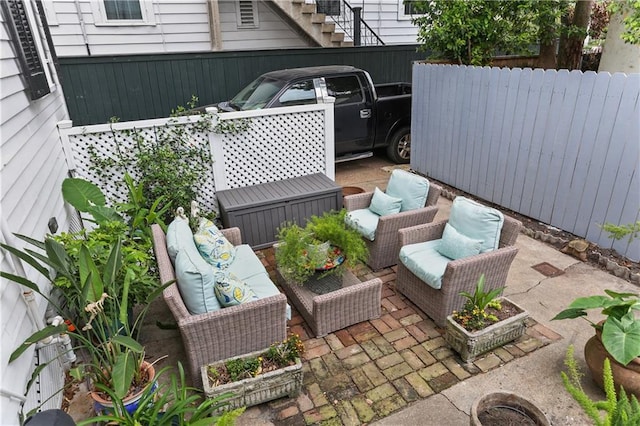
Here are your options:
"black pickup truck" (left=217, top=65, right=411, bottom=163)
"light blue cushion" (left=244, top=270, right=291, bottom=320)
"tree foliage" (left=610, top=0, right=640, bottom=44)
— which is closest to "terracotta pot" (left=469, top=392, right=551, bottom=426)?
"light blue cushion" (left=244, top=270, right=291, bottom=320)

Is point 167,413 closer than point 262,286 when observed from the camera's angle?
Yes

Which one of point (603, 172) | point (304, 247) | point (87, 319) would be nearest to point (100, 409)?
point (87, 319)

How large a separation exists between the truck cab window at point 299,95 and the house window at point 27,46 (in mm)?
3071

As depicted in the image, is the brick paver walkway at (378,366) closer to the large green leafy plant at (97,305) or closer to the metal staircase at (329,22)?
the large green leafy plant at (97,305)

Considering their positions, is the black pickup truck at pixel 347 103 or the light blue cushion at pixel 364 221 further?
the black pickup truck at pixel 347 103

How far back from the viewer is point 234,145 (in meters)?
4.97

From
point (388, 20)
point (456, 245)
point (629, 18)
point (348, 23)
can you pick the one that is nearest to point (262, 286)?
point (456, 245)

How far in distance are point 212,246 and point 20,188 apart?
138cm

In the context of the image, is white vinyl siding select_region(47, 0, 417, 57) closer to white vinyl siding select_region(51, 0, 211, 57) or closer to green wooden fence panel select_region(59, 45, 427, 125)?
white vinyl siding select_region(51, 0, 211, 57)

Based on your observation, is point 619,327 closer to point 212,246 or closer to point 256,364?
point 256,364

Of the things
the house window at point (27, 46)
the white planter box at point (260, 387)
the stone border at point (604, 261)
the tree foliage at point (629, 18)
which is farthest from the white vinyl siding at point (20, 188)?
the tree foliage at point (629, 18)

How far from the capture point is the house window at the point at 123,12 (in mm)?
7465

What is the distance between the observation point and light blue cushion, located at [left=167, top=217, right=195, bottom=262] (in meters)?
2.88

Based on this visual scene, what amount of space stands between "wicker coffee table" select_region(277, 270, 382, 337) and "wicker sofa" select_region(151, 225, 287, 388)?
392mm
